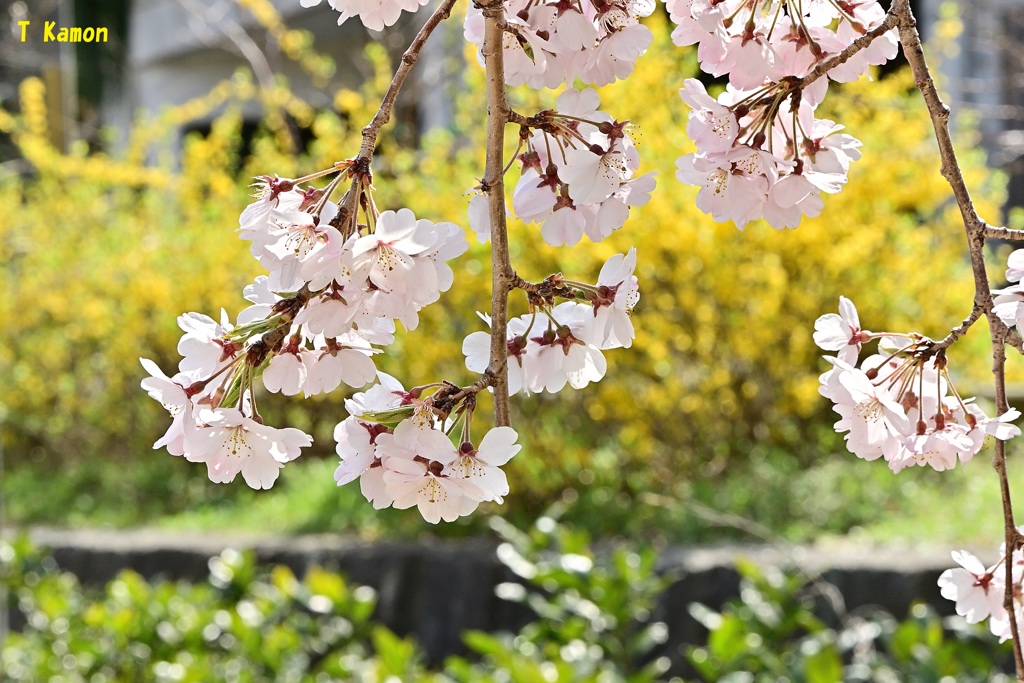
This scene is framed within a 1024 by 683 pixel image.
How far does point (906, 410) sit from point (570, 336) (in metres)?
0.22

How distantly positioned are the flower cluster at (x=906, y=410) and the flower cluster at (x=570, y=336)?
13 centimetres

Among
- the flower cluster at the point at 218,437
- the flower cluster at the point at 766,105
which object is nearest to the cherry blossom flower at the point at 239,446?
the flower cluster at the point at 218,437

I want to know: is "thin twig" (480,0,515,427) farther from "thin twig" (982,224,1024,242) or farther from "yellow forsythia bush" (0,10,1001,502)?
"yellow forsythia bush" (0,10,1001,502)

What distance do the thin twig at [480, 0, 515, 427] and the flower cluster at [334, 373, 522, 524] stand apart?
0.9 inches

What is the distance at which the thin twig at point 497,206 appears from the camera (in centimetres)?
62

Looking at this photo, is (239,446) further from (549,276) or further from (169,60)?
(169,60)

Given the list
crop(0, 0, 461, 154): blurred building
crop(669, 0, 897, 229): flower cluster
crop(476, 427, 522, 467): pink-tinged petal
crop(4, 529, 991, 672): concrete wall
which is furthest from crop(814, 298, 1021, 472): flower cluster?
crop(0, 0, 461, 154): blurred building

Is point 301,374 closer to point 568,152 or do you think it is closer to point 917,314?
point 568,152

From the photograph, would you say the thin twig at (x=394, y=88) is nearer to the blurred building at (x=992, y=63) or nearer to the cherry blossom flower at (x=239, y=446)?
the cherry blossom flower at (x=239, y=446)

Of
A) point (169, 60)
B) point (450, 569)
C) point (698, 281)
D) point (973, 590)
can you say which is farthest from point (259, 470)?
point (169, 60)

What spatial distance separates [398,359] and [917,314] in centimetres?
182

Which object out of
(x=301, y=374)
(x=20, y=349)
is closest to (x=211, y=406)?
(x=301, y=374)

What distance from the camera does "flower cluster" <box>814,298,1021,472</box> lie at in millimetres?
734

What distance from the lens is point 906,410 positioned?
0.77 metres
